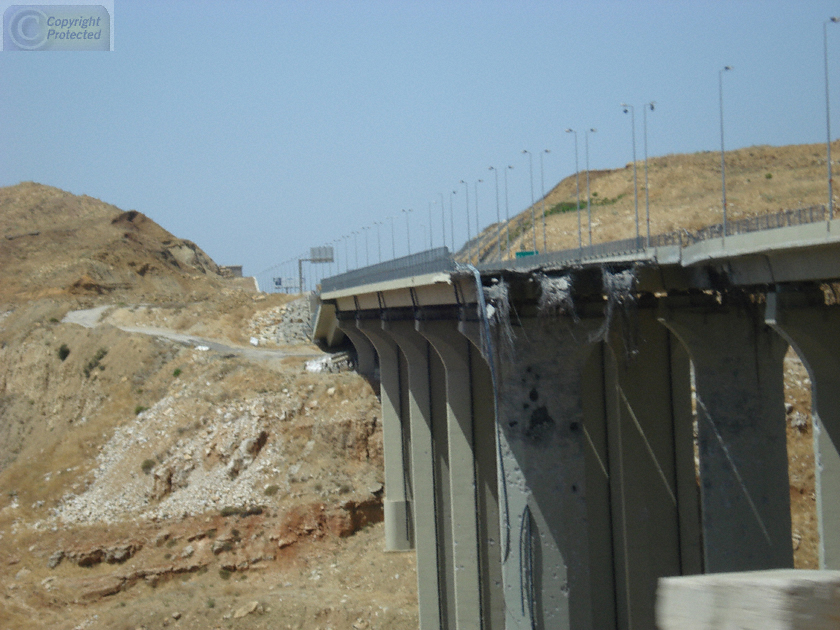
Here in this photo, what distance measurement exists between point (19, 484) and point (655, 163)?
6452 centimetres

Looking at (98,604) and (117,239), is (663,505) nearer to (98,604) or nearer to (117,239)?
(98,604)

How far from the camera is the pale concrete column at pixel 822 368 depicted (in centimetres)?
1370

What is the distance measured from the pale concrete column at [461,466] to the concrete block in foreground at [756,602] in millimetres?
19311

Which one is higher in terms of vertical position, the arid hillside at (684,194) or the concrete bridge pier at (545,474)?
the arid hillside at (684,194)

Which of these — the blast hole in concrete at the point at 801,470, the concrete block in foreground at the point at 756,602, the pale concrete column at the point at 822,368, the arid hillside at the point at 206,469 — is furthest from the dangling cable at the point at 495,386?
the arid hillside at the point at 206,469

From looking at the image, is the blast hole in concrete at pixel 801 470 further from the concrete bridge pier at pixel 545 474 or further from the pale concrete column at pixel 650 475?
the concrete bridge pier at pixel 545 474

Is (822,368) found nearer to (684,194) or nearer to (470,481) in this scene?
(470,481)

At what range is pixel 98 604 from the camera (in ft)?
99.5

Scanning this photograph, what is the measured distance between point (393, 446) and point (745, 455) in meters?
21.5

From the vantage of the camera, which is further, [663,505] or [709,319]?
[663,505]

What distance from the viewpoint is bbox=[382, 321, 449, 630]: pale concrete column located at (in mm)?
27547

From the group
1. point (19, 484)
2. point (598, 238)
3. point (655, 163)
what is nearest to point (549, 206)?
point (655, 163)

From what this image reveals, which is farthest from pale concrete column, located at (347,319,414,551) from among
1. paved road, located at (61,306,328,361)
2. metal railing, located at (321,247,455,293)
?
paved road, located at (61,306,328,361)

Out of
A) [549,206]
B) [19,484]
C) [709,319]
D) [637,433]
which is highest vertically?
[549,206]
